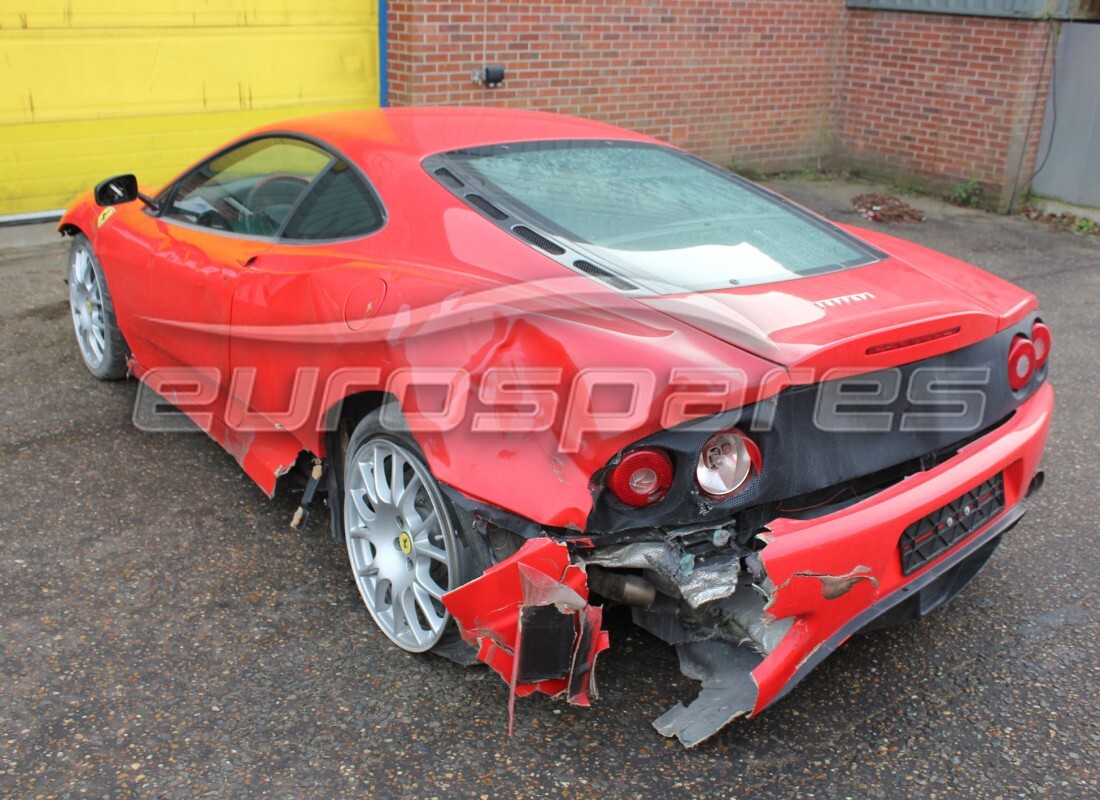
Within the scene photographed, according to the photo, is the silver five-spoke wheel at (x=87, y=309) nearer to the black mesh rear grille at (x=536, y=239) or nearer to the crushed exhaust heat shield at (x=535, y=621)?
the black mesh rear grille at (x=536, y=239)

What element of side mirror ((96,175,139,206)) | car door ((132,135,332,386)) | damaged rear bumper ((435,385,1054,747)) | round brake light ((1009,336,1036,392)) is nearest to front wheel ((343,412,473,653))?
damaged rear bumper ((435,385,1054,747))

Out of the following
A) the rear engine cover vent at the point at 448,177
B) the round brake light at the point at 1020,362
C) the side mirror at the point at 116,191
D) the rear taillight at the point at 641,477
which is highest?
the rear engine cover vent at the point at 448,177

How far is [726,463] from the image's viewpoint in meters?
2.59

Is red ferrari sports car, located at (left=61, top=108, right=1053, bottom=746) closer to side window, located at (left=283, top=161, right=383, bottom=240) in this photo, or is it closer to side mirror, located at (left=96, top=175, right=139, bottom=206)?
side window, located at (left=283, top=161, right=383, bottom=240)

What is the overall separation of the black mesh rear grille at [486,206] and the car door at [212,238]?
0.72 m

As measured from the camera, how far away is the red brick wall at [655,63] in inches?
328

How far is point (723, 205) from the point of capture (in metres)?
3.65

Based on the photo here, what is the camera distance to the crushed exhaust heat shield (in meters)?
2.51

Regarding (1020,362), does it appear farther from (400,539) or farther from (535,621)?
(400,539)

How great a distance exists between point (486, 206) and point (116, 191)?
199 centimetres

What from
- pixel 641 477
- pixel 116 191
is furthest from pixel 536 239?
pixel 116 191

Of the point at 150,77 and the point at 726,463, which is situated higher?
the point at 150,77

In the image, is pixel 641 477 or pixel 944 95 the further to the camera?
pixel 944 95

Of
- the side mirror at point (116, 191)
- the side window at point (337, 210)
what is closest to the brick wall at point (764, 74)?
the side mirror at point (116, 191)
